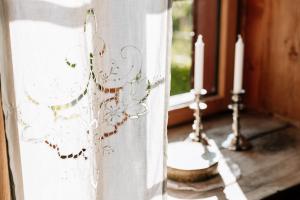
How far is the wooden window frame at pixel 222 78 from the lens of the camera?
5.11ft

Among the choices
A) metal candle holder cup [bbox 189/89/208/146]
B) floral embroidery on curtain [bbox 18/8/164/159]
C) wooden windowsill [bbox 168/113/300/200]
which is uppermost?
floral embroidery on curtain [bbox 18/8/164/159]

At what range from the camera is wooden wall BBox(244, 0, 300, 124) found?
1.53m

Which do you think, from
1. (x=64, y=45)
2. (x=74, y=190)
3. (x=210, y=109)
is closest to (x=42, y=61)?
(x=64, y=45)

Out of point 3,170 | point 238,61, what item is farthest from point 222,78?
point 3,170

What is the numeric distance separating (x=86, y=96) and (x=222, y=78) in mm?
849

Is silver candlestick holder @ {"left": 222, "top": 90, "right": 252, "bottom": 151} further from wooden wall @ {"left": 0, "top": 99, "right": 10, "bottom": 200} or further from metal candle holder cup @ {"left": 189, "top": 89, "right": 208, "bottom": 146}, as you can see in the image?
wooden wall @ {"left": 0, "top": 99, "right": 10, "bottom": 200}

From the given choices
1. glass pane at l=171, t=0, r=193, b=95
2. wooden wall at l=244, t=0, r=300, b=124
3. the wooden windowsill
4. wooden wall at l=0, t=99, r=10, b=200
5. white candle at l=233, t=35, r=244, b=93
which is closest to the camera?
wooden wall at l=0, t=99, r=10, b=200

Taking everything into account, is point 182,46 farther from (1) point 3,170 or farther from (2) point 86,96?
(1) point 3,170

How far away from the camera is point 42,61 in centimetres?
84

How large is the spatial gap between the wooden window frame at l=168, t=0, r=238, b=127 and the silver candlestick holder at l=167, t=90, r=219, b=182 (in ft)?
0.67

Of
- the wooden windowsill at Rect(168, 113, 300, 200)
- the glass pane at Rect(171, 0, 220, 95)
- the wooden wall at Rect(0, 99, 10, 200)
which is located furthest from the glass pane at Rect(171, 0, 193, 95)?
the wooden wall at Rect(0, 99, 10, 200)

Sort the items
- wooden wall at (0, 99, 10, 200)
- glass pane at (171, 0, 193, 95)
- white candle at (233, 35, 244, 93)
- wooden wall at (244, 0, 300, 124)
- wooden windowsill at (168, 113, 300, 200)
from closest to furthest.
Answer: wooden wall at (0, 99, 10, 200) → wooden windowsill at (168, 113, 300, 200) → white candle at (233, 35, 244, 93) → wooden wall at (244, 0, 300, 124) → glass pane at (171, 0, 193, 95)

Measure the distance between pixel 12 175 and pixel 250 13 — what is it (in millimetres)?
1076

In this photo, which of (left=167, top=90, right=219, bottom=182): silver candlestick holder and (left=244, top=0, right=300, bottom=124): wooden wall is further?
(left=244, top=0, right=300, bottom=124): wooden wall
